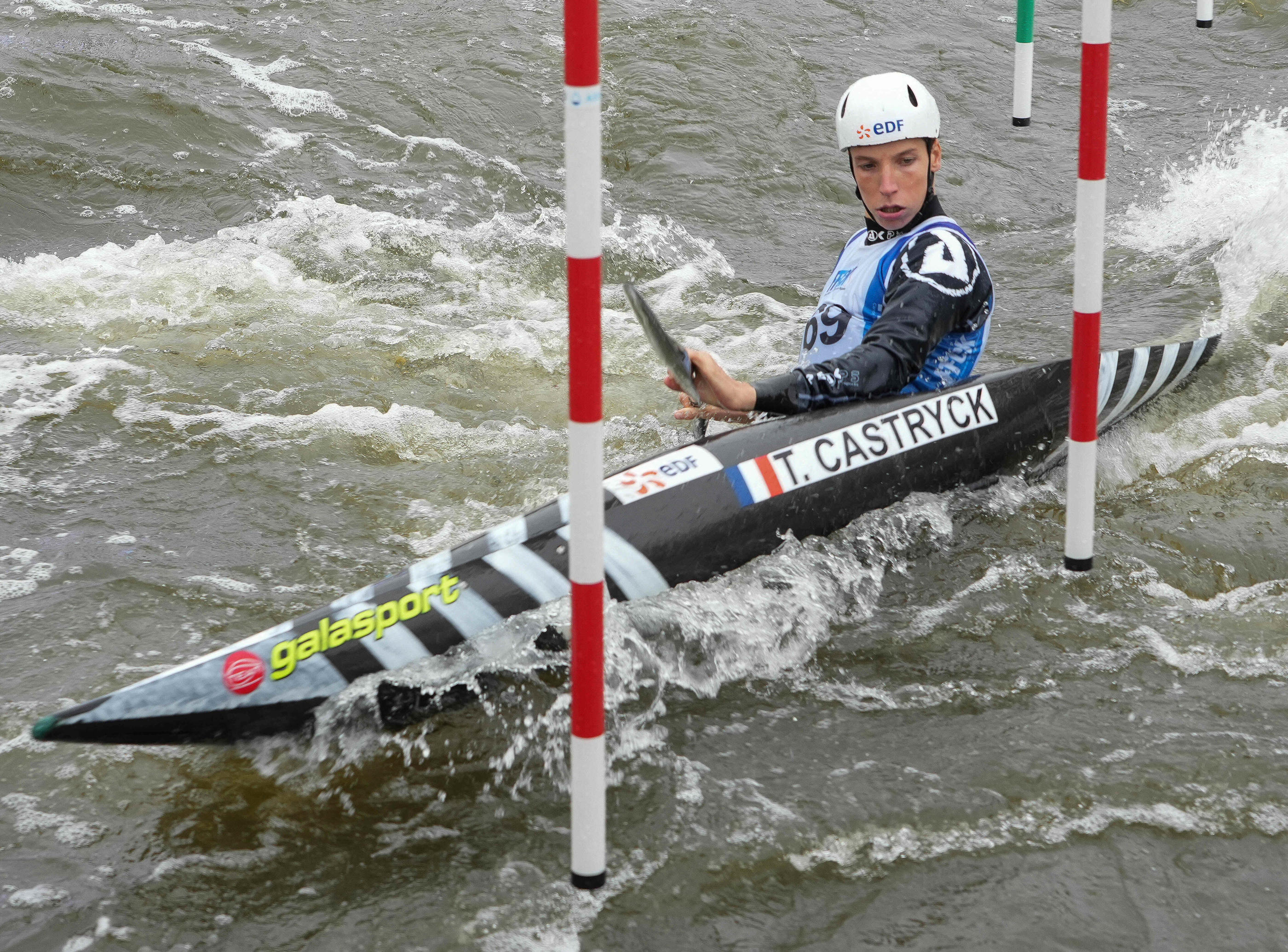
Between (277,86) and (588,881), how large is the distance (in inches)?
290

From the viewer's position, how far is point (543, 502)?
423cm

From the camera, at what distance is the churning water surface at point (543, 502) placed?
2531 mm

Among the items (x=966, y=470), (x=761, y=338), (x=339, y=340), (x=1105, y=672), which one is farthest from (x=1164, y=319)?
(x=339, y=340)

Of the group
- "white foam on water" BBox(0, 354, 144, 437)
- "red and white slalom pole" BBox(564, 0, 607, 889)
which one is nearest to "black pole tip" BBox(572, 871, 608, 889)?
"red and white slalom pole" BBox(564, 0, 607, 889)

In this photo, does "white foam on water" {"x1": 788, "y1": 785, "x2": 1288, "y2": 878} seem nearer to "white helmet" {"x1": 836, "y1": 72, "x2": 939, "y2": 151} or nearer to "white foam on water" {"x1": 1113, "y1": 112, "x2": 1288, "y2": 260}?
"white helmet" {"x1": 836, "y1": 72, "x2": 939, "y2": 151}

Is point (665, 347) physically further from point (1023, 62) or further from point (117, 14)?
point (117, 14)

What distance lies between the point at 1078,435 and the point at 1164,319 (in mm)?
2942

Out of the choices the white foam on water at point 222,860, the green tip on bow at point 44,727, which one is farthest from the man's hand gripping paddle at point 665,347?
the green tip on bow at point 44,727

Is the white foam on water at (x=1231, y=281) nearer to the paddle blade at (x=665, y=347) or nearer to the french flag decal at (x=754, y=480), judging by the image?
the french flag decal at (x=754, y=480)

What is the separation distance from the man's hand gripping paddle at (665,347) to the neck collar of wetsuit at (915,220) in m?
0.94

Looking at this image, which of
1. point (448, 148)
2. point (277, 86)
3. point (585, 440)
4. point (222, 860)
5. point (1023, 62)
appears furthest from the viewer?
point (277, 86)

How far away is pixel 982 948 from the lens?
234 centimetres

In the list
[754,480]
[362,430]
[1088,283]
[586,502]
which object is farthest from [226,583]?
[1088,283]

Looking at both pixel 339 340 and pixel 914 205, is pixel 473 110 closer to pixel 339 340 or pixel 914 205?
pixel 339 340
